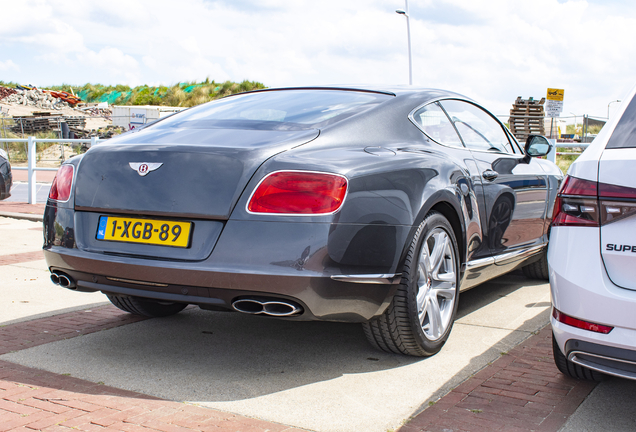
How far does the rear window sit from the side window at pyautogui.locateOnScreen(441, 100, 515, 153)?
2.23ft

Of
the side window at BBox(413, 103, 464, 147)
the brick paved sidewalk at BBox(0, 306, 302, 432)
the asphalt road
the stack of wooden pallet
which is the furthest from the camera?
the stack of wooden pallet

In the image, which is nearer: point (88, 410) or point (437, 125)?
point (88, 410)

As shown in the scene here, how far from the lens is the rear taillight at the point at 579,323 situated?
2.49 meters

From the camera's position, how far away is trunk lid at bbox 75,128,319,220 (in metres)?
2.99

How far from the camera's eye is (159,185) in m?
3.08

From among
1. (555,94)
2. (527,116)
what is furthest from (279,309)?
(527,116)

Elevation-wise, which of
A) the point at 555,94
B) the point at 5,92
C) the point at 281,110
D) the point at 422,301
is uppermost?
the point at 5,92

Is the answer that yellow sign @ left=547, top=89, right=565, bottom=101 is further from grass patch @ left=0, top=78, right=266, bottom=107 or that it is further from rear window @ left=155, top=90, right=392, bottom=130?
grass patch @ left=0, top=78, right=266, bottom=107

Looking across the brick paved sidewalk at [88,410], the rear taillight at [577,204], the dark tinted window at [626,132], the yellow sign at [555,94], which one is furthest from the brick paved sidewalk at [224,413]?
the yellow sign at [555,94]

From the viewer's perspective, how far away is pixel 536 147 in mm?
4836

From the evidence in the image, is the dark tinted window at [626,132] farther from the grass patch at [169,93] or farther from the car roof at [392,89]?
the grass patch at [169,93]

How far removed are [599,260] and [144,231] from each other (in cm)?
192

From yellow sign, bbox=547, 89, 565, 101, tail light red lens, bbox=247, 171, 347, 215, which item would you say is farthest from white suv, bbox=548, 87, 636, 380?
yellow sign, bbox=547, 89, 565, 101

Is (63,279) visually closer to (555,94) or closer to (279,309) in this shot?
(279,309)
